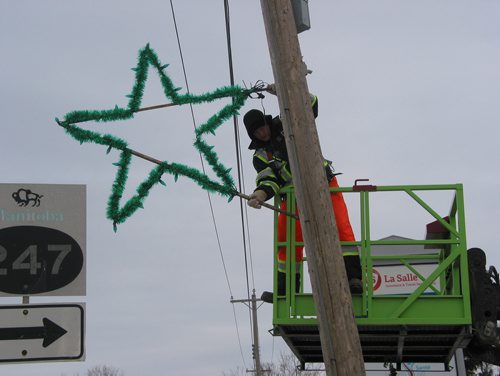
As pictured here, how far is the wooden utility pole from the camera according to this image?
6.96 meters

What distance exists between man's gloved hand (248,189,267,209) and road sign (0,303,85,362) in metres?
2.34

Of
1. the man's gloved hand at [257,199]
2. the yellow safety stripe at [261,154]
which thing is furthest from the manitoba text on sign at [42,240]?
the yellow safety stripe at [261,154]

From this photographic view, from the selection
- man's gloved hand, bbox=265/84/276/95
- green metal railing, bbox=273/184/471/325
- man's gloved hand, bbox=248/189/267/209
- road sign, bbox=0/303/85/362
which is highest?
man's gloved hand, bbox=265/84/276/95

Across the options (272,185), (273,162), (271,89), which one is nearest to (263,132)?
(273,162)

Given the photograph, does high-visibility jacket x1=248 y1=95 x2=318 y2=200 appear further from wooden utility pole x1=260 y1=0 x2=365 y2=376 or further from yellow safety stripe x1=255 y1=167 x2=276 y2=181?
wooden utility pole x1=260 y1=0 x2=365 y2=376

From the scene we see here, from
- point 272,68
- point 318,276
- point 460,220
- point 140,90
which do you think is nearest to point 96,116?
point 140,90

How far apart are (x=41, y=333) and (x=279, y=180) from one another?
2982 mm

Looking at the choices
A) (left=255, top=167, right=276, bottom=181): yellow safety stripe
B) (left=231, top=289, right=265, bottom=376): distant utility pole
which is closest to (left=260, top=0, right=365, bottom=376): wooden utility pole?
(left=255, top=167, right=276, bottom=181): yellow safety stripe

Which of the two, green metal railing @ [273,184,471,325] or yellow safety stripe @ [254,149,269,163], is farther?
yellow safety stripe @ [254,149,269,163]

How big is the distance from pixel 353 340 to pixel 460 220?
1.65m

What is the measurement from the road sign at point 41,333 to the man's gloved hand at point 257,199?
234 centimetres

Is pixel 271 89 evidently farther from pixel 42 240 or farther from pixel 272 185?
pixel 42 240

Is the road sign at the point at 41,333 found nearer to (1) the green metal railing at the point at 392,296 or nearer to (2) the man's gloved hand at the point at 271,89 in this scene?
(1) the green metal railing at the point at 392,296

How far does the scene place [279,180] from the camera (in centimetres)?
823
